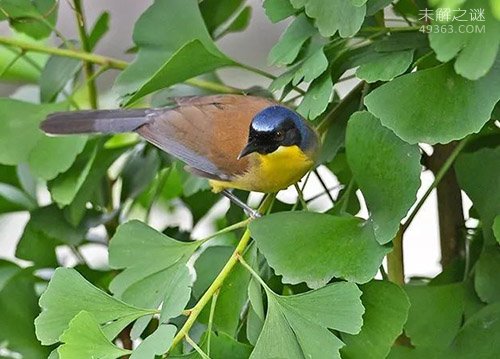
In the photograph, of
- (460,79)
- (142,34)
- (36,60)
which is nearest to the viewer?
(460,79)

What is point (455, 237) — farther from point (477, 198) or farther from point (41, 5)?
point (41, 5)

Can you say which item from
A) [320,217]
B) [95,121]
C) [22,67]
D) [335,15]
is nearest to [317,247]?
[320,217]

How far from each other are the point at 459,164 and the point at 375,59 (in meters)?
0.09

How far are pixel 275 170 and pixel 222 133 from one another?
0.05m

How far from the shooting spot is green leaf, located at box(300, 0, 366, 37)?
45cm

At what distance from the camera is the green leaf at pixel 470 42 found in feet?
1.27

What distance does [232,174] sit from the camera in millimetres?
607

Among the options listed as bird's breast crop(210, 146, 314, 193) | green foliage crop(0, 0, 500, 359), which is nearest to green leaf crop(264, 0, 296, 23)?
green foliage crop(0, 0, 500, 359)

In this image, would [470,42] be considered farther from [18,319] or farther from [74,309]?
[18,319]

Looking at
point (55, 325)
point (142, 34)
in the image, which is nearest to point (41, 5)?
point (142, 34)

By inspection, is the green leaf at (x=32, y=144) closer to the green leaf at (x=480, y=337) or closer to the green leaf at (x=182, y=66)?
the green leaf at (x=182, y=66)

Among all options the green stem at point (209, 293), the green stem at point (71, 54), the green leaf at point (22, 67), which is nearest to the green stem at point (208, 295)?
the green stem at point (209, 293)

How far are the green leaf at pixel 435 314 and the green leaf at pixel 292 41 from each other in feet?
0.51

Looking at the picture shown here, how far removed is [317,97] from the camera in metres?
0.50
